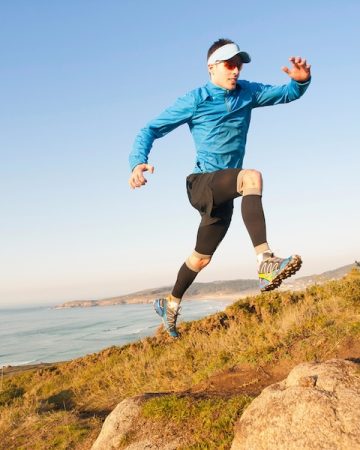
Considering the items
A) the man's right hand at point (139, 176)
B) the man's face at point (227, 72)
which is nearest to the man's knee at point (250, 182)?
the man's right hand at point (139, 176)

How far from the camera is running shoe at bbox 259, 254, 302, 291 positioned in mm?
Answer: 4009

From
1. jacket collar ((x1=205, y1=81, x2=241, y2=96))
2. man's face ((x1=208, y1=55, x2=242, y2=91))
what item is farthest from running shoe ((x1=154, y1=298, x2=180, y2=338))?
man's face ((x1=208, y1=55, x2=242, y2=91))

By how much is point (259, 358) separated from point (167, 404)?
8.89 ft

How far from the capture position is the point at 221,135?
15.8ft

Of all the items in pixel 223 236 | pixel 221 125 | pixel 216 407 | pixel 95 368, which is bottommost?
pixel 95 368

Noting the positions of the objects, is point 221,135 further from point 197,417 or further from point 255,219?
point 197,417

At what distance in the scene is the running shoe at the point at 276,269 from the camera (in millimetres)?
4009

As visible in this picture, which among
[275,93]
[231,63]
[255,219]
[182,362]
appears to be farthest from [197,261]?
[182,362]

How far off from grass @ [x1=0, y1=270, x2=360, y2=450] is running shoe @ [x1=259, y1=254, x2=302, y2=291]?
1138 mm

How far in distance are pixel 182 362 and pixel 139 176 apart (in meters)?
6.98

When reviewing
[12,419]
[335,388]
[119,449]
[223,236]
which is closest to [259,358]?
[223,236]

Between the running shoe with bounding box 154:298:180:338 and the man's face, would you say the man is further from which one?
the running shoe with bounding box 154:298:180:338

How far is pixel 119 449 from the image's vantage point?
432 cm

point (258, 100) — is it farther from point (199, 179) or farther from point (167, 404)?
point (167, 404)
